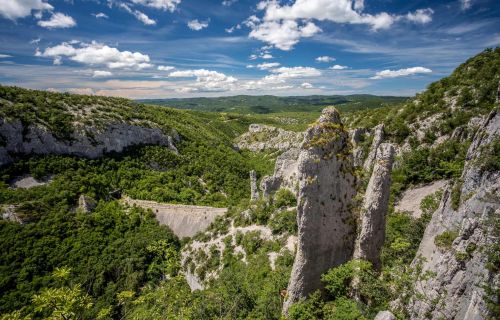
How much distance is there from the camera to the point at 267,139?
376ft

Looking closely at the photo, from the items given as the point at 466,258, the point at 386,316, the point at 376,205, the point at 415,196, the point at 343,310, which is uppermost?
the point at 376,205

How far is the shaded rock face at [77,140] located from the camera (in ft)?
153

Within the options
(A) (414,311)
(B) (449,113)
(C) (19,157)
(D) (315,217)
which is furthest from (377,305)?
(C) (19,157)

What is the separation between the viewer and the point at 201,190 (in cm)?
5866

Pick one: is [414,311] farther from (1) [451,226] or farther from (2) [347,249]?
(2) [347,249]

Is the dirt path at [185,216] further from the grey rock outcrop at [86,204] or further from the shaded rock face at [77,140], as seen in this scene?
the shaded rock face at [77,140]

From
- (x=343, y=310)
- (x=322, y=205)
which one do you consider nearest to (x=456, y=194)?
(x=322, y=205)

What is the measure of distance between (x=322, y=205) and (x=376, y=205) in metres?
2.46

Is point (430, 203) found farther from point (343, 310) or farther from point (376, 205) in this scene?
point (343, 310)

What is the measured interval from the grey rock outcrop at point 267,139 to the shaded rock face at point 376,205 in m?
80.8

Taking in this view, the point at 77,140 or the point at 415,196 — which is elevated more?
the point at 77,140

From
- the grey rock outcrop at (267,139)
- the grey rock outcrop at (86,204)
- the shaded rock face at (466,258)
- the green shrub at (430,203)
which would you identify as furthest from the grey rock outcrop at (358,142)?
the grey rock outcrop at (267,139)

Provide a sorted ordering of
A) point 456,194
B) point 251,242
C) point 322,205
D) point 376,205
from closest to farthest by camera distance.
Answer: point 456,194 → point 376,205 → point 322,205 → point 251,242

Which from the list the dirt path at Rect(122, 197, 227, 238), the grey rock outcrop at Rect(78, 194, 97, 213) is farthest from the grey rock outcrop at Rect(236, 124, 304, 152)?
the grey rock outcrop at Rect(78, 194, 97, 213)
